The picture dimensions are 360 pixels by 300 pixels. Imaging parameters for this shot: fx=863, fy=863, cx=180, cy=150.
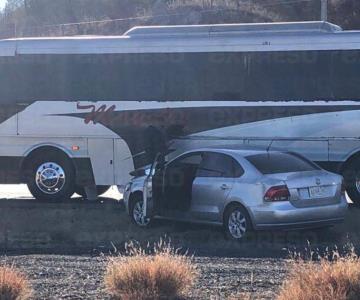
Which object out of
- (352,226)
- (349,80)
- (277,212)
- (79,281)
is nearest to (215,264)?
(79,281)

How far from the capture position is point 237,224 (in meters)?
13.9

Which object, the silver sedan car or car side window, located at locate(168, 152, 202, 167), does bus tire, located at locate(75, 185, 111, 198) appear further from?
car side window, located at locate(168, 152, 202, 167)

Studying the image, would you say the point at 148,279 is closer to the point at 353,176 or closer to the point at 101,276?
the point at 101,276

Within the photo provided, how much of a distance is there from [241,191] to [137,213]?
2626mm

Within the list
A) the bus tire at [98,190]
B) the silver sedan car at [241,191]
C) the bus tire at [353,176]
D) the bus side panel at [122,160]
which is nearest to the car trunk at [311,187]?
the silver sedan car at [241,191]

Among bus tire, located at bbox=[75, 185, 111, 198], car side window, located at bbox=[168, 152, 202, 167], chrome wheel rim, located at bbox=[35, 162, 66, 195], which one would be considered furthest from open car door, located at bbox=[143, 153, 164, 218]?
bus tire, located at bbox=[75, 185, 111, 198]

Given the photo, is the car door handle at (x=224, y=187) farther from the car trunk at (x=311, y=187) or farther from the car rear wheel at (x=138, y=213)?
the car rear wheel at (x=138, y=213)

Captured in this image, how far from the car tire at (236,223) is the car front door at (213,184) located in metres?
0.20

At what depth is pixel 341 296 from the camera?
7.72m

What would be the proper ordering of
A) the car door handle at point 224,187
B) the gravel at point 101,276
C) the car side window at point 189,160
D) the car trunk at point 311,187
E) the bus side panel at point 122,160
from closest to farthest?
the gravel at point 101,276
the car trunk at point 311,187
the car door handle at point 224,187
the car side window at point 189,160
the bus side panel at point 122,160

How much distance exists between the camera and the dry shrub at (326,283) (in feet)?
25.2

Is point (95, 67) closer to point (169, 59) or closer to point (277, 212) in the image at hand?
point (169, 59)

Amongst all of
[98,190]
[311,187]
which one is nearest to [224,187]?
[311,187]

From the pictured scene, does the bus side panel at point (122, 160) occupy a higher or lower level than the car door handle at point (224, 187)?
lower
